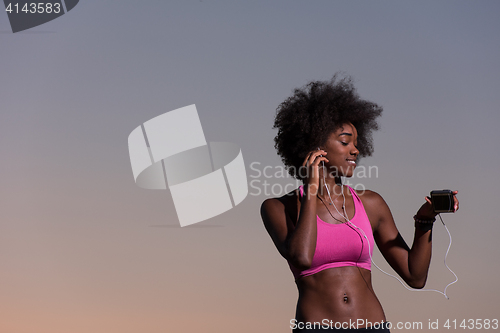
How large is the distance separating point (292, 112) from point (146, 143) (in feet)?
7.98

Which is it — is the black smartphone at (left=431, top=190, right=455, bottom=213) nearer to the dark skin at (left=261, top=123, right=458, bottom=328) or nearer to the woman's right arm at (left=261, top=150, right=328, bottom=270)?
the dark skin at (left=261, top=123, right=458, bottom=328)

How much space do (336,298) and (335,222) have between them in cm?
33

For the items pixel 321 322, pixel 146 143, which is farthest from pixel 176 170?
pixel 321 322

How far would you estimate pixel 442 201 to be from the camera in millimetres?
1991

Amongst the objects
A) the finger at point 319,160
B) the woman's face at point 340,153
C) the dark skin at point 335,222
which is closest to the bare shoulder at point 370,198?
the dark skin at point 335,222

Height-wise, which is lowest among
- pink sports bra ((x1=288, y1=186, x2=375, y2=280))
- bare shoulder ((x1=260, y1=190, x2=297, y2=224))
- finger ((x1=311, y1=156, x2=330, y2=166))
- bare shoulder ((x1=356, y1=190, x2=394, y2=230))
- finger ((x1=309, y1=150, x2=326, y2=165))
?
pink sports bra ((x1=288, y1=186, x2=375, y2=280))

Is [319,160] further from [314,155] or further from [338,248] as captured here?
[338,248]

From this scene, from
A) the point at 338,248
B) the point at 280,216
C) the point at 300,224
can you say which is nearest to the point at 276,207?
the point at 280,216

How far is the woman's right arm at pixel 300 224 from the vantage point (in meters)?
1.96

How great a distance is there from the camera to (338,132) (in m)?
2.31

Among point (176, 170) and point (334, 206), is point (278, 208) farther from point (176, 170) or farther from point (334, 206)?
point (176, 170)

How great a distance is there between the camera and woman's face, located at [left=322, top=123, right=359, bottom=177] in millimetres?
2250

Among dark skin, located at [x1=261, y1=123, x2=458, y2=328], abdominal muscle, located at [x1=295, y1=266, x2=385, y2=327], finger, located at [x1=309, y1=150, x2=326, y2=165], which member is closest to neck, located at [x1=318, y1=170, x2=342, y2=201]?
dark skin, located at [x1=261, y1=123, x2=458, y2=328]

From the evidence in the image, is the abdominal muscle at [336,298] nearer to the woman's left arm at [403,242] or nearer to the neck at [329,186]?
the woman's left arm at [403,242]
